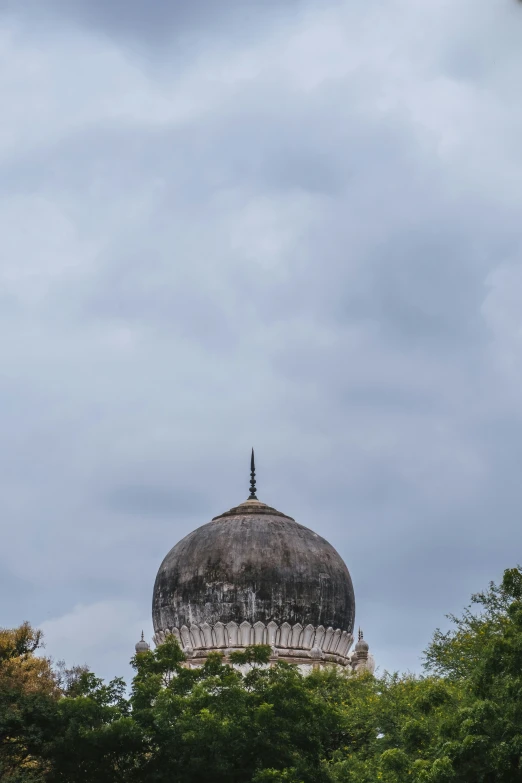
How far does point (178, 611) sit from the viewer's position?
42844mm

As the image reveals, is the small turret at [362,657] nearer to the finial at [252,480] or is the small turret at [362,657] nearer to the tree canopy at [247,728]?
the finial at [252,480]

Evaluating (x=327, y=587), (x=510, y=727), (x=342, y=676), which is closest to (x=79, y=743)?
(x=510, y=727)

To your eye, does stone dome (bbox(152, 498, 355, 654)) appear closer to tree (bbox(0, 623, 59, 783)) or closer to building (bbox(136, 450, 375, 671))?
building (bbox(136, 450, 375, 671))

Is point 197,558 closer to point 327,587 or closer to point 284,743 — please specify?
point 327,587

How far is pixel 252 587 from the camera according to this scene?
42219mm

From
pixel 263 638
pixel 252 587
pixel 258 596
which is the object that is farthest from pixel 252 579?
pixel 263 638

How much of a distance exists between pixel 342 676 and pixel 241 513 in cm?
775

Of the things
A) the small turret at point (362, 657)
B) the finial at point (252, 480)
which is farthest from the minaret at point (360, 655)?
the finial at point (252, 480)

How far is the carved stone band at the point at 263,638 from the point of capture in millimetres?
41469

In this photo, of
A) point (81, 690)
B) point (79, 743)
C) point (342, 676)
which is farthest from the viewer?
point (342, 676)

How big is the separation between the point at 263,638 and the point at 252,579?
1.90 metres

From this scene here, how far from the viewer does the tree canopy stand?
2272cm

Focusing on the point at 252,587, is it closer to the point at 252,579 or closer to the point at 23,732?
the point at 252,579

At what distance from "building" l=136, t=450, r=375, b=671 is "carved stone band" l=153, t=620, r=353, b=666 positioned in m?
0.03
